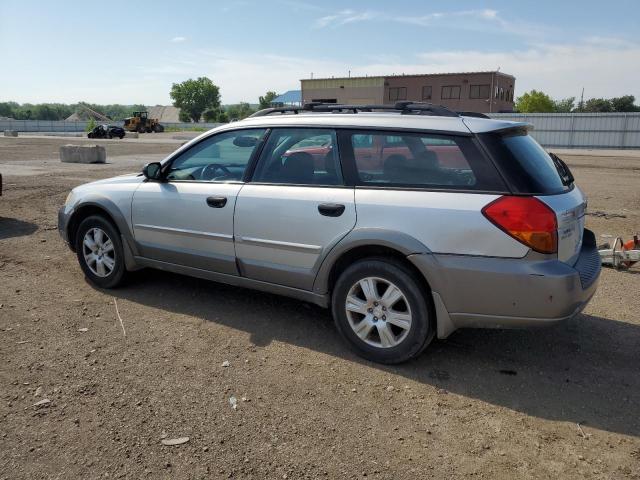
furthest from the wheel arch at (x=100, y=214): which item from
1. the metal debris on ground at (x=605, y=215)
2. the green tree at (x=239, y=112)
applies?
the green tree at (x=239, y=112)

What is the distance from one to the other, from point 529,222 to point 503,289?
0.44 metres

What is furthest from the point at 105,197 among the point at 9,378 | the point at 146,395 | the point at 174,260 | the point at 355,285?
the point at 355,285

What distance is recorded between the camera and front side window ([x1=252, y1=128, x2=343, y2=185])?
392cm

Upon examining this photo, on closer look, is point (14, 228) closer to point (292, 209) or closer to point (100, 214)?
point (100, 214)

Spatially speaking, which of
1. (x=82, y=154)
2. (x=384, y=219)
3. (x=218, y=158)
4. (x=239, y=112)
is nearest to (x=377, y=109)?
(x=384, y=219)

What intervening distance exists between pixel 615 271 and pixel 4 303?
20.5ft

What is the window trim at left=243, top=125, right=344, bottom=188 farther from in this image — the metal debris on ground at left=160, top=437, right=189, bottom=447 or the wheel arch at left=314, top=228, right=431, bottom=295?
the metal debris on ground at left=160, top=437, right=189, bottom=447

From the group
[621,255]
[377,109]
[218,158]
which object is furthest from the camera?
[621,255]

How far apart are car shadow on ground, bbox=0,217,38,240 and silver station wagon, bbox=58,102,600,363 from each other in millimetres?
3988

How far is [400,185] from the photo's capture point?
3600mm

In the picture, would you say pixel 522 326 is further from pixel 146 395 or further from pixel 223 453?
pixel 146 395

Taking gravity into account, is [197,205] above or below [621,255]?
above

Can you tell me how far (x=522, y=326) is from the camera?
3316 mm

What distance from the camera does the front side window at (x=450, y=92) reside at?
214ft
